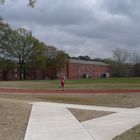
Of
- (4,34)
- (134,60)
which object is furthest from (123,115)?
(134,60)

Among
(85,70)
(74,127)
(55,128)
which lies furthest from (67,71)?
(55,128)

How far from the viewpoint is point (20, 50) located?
109062mm

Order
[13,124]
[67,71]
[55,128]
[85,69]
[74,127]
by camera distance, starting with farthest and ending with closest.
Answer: [85,69] → [67,71] → [13,124] → [74,127] → [55,128]

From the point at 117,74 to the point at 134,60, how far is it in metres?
15.3

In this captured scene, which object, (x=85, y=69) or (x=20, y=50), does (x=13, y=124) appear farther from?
(x=85, y=69)

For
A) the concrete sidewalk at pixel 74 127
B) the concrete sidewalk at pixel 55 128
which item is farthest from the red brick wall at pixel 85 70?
the concrete sidewalk at pixel 55 128

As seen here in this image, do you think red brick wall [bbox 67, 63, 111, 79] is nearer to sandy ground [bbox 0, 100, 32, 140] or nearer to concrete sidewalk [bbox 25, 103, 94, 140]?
sandy ground [bbox 0, 100, 32, 140]

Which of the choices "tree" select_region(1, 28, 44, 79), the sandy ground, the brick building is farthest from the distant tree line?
the sandy ground

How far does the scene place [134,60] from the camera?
582ft

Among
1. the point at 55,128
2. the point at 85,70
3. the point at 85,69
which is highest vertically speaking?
the point at 85,69

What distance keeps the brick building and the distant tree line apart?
24894 mm

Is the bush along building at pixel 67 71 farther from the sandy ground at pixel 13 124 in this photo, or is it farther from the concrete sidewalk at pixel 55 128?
the concrete sidewalk at pixel 55 128

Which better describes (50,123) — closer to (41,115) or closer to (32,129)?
(32,129)

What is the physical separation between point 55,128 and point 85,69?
495 ft
